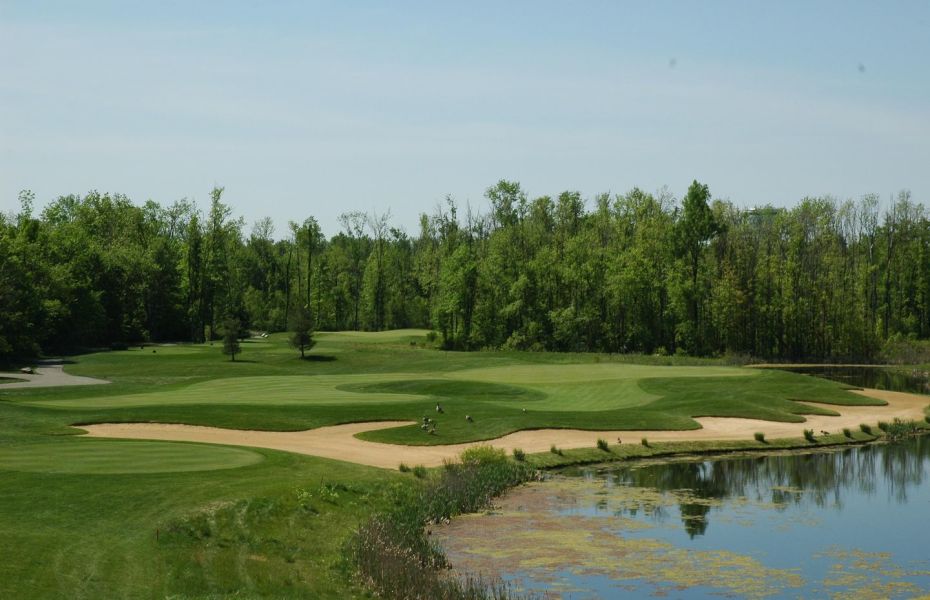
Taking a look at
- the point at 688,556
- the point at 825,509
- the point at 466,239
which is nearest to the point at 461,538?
the point at 688,556

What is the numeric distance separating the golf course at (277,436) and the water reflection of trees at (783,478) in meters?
2.55

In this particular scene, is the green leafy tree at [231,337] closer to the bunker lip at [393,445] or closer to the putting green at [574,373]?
the putting green at [574,373]

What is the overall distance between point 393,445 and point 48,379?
110 feet

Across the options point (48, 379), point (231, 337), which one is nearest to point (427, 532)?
point (48, 379)

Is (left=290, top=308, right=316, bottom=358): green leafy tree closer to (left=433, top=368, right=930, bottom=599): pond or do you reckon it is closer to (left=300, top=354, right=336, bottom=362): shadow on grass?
(left=300, top=354, right=336, bottom=362): shadow on grass

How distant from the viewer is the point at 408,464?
100 ft

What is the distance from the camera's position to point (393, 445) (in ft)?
112

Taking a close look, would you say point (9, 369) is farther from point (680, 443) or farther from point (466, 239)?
point (466, 239)

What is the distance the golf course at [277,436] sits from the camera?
57.5 feet

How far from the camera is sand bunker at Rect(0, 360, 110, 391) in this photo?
176ft

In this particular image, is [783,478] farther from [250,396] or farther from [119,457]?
[250,396]

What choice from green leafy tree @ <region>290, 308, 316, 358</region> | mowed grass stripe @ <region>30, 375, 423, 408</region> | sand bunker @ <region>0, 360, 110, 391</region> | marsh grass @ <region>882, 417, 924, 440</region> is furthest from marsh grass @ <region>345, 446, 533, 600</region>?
green leafy tree @ <region>290, 308, 316, 358</region>

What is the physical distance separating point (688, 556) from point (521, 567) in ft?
12.6

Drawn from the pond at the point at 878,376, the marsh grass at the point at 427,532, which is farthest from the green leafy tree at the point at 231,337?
the pond at the point at 878,376
